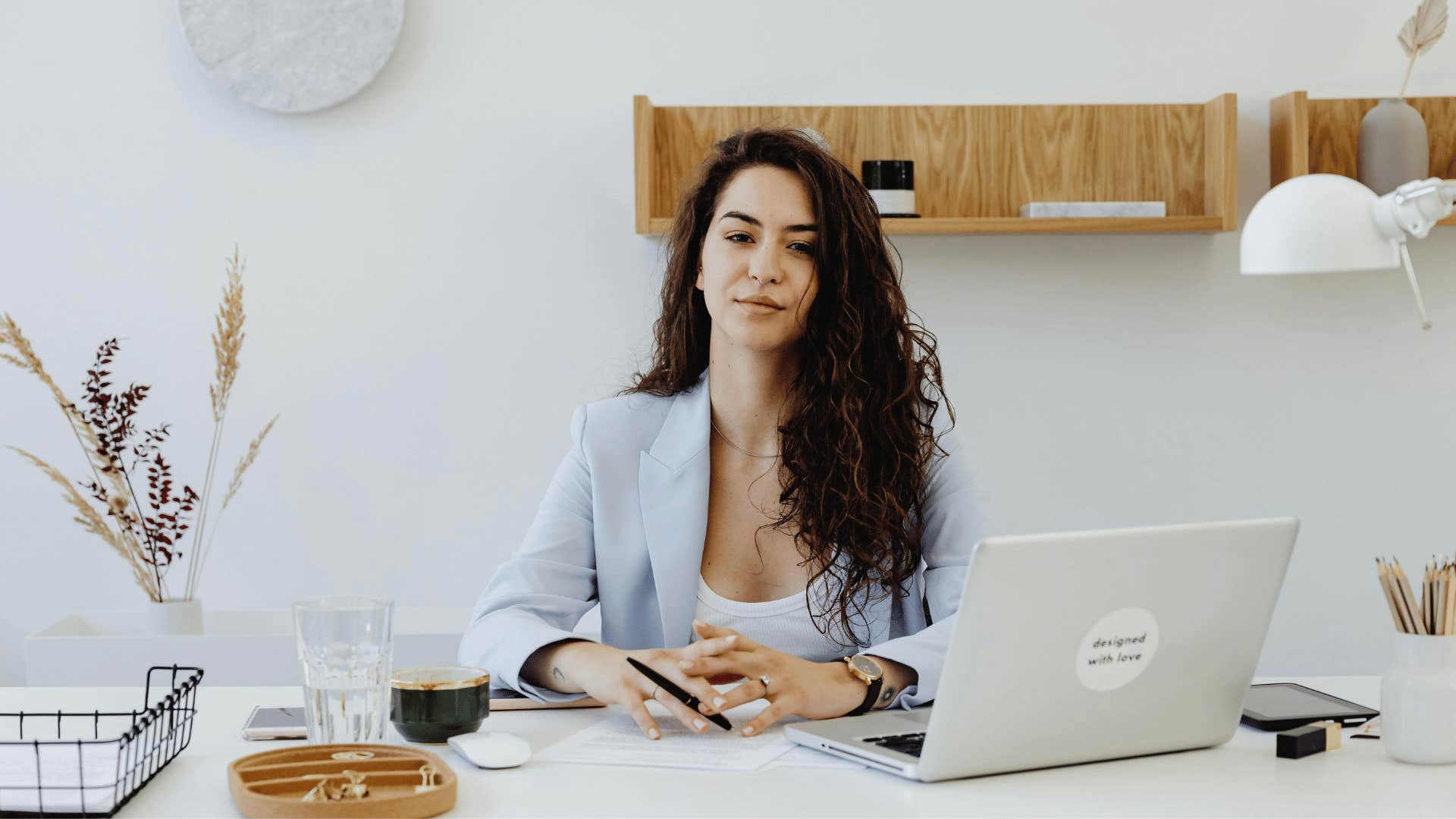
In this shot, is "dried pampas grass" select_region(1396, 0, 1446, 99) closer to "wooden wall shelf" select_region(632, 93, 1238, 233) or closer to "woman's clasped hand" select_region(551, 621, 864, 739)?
"wooden wall shelf" select_region(632, 93, 1238, 233)

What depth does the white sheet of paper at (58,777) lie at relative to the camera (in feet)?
3.20

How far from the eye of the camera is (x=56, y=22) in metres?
2.64

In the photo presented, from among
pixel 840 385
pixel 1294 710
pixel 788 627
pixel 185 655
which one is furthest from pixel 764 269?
pixel 185 655

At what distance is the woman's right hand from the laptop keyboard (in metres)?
0.17

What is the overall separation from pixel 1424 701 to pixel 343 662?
3.07 feet

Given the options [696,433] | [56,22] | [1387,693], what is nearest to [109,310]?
[56,22]

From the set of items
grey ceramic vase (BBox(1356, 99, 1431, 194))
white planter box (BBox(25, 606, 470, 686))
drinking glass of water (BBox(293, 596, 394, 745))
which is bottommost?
white planter box (BBox(25, 606, 470, 686))

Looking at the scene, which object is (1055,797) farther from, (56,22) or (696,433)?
(56,22)

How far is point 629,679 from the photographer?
133 cm

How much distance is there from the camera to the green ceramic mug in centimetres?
123

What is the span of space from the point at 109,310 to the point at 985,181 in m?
1.78

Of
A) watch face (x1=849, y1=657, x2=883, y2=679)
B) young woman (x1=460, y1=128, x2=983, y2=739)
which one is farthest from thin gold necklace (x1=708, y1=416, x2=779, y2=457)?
watch face (x1=849, y1=657, x2=883, y2=679)

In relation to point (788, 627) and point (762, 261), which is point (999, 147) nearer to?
point (762, 261)

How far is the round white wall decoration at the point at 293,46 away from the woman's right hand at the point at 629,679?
160cm
